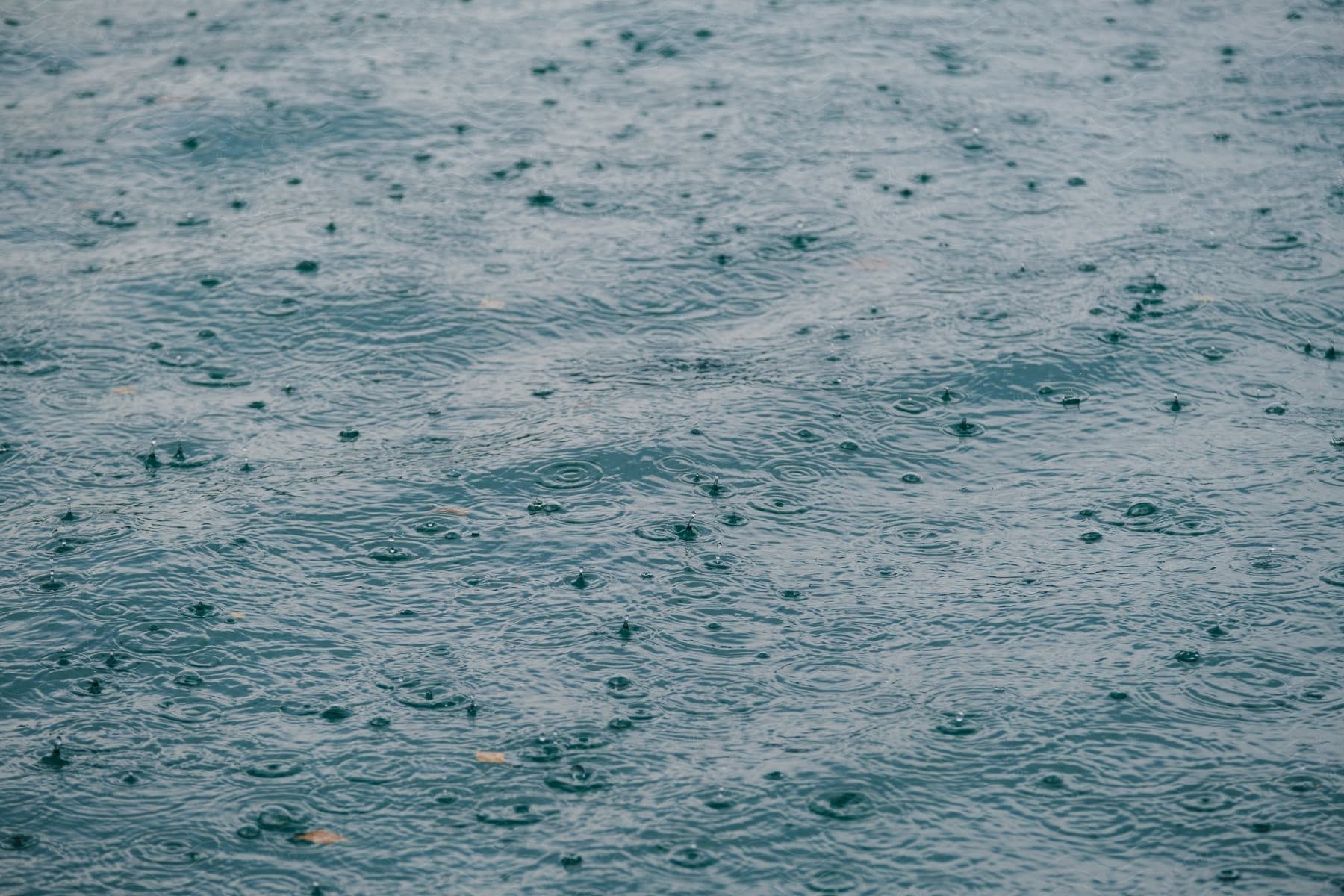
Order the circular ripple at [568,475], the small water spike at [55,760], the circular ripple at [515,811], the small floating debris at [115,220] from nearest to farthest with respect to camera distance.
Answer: the circular ripple at [515,811]
the small water spike at [55,760]
the circular ripple at [568,475]
the small floating debris at [115,220]

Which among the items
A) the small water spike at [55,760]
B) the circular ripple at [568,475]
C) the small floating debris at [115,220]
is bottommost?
the small water spike at [55,760]

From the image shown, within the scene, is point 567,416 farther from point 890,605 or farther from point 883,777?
point 883,777

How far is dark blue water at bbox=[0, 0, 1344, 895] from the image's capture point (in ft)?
16.9

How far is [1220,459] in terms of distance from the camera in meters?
7.00

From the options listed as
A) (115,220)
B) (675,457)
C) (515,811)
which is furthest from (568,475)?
(115,220)

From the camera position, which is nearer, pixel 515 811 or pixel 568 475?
pixel 515 811

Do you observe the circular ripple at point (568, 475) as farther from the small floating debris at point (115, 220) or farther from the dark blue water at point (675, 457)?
the small floating debris at point (115, 220)

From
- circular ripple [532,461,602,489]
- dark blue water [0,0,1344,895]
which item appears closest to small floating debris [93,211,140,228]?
dark blue water [0,0,1344,895]

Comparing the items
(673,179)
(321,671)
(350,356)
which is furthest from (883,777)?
(673,179)

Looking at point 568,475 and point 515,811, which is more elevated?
point 568,475

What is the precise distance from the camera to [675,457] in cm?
709

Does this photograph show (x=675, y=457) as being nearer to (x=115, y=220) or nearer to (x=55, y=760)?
(x=55, y=760)

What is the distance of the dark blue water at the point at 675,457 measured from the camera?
5137 mm

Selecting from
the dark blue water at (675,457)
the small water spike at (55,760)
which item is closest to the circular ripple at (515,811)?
the dark blue water at (675,457)
